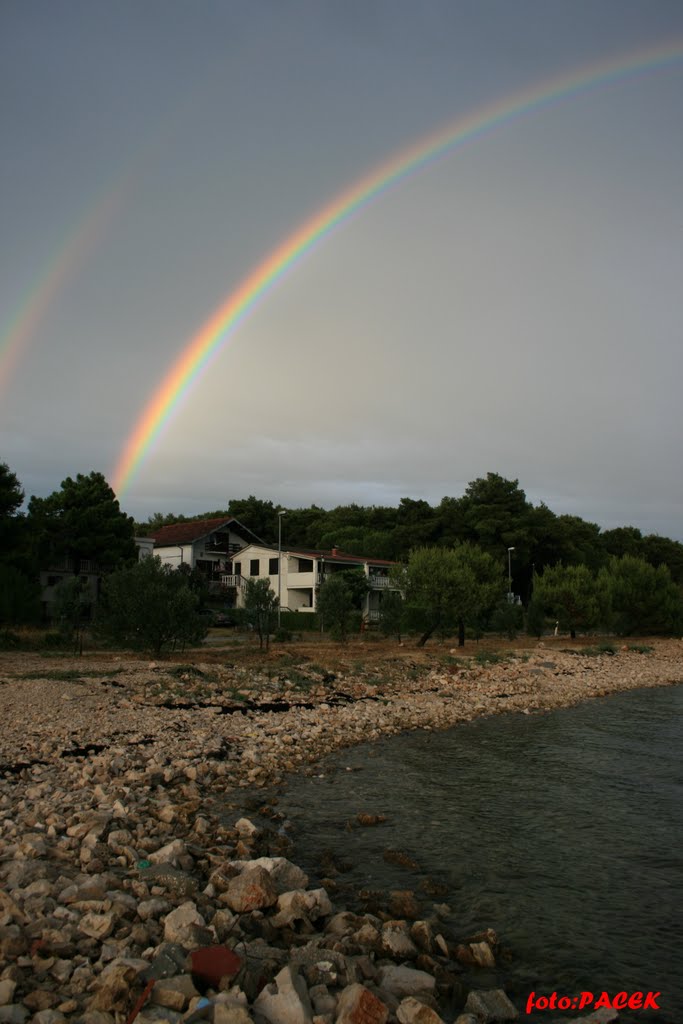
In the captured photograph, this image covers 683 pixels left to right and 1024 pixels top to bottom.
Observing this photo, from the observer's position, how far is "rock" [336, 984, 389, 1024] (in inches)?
200

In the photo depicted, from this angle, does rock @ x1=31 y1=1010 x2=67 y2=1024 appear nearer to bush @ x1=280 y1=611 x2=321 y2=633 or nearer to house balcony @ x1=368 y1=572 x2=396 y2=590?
bush @ x1=280 y1=611 x2=321 y2=633

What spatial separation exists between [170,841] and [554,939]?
4639 millimetres

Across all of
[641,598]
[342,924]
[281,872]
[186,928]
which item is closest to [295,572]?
[641,598]

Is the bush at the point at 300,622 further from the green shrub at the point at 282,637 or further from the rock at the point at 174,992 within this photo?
the rock at the point at 174,992

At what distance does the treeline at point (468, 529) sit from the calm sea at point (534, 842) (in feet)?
188

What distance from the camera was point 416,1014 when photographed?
530cm

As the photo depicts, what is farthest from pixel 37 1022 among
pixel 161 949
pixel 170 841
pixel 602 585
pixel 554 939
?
pixel 602 585

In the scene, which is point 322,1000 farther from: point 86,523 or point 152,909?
point 86,523

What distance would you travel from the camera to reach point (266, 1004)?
5242 mm

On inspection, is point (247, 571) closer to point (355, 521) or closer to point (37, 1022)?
point (355, 521)

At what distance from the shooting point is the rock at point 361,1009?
5090 mm

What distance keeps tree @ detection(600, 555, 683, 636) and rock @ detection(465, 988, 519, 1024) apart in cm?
5874

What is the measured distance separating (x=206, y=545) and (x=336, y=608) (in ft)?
96.7

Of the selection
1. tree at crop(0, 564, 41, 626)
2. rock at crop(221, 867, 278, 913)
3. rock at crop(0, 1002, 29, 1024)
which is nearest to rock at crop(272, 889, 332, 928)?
rock at crop(221, 867, 278, 913)
